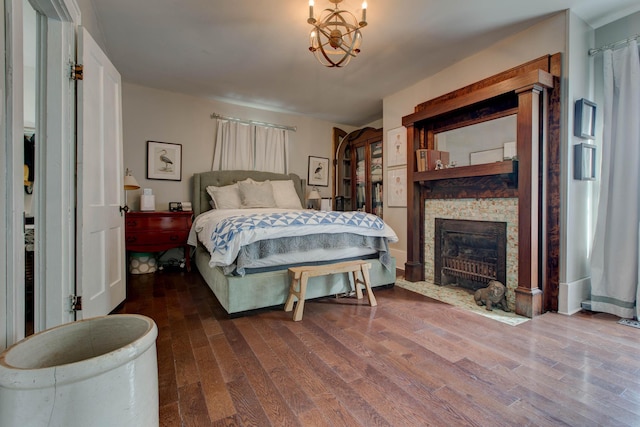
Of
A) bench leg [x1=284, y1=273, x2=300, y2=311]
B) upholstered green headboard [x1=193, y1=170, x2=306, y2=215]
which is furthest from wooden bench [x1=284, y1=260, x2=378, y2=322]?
upholstered green headboard [x1=193, y1=170, x2=306, y2=215]

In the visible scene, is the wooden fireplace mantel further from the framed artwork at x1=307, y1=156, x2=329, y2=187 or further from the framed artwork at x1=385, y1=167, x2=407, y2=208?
the framed artwork at x1=307, y1=156, x2=329, y2=187

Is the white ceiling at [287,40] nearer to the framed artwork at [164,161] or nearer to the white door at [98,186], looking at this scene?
the white door at [98,186]

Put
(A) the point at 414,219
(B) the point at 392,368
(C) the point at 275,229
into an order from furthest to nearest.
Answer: (A) the point at 414,219 < (C) the point at 275,229 < (B) the point at 392,368

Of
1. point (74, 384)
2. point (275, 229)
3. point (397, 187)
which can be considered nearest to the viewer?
point (74, 384)

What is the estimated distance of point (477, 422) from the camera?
1.21 m

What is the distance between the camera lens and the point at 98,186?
2076 mm

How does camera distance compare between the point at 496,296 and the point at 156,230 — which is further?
the point at 156,230

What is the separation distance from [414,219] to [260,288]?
2.03m

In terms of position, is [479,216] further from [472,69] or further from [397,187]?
[472,69]

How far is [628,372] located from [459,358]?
859 millimetres

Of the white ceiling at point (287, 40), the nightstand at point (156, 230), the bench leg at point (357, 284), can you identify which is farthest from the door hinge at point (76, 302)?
the white ceiling at point (287, 40)

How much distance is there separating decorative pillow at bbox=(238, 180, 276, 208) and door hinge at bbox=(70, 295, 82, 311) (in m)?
2.39

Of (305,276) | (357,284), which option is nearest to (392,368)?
(305,276)

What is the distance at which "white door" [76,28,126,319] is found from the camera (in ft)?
5.90
